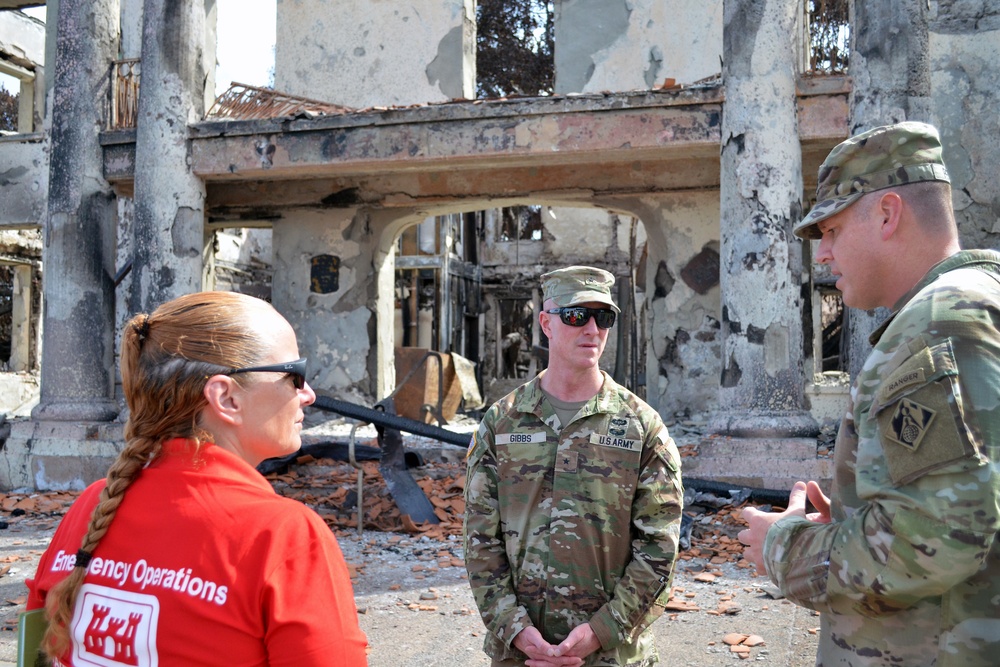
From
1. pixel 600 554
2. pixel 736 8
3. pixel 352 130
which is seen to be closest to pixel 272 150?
pixel 352 130

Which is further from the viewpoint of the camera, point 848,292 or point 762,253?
point 762,253

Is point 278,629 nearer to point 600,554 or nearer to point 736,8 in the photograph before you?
point 600,554

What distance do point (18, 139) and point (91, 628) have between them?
37.7 ft

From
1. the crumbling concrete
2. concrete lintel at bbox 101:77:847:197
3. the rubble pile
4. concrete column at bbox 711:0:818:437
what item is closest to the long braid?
the rubble pile

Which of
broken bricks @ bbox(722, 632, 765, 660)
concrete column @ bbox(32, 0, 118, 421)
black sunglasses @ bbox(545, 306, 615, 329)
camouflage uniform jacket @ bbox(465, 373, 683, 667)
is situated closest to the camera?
camouflage uniform jacket @ bbox(465, 373, 683, 667)

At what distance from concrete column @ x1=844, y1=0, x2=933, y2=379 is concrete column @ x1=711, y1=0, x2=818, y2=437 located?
54 cm

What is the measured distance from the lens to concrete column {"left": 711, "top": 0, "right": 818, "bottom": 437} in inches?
269

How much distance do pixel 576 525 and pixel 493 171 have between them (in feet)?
25.3

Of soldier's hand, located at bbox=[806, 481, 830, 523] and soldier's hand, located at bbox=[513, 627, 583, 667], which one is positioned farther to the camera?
soldier's hand, located at bbox=[513, 627, 583, 667]

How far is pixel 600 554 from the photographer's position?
2539mm

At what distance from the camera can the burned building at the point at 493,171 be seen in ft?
22.5

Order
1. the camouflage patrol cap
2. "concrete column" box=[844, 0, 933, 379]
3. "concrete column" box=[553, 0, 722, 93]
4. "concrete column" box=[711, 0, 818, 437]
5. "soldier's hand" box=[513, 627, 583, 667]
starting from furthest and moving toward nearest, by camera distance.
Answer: "concrete column" box=[553, 0, 722, 93] → "concrete column" box=[711, 0, 818, 437] → "concrete column" box=[844, 0, 933, 379] → "soldier's hand" box=[513, 627, 583, 667] → the camouflage patrol cap

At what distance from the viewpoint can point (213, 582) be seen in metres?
1.29

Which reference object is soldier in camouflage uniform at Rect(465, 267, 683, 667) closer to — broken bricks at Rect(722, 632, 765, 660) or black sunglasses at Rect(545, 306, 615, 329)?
black sunglasses at Rect(545, 306, 615, 329)
